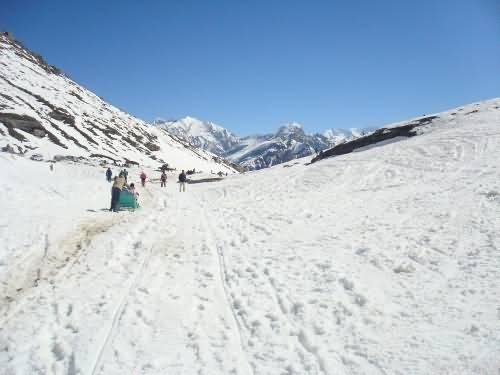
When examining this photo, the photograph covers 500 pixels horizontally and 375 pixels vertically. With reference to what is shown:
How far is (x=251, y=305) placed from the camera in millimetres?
8906

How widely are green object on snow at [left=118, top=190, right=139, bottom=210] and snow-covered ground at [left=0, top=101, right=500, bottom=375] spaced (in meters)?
1.77

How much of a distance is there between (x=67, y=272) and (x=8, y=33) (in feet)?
799

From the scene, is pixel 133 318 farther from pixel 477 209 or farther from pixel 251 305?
pixel 477 209

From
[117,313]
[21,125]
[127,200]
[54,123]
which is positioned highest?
[54,123]

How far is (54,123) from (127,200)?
106m

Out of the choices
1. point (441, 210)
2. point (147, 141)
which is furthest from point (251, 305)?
point (147, 141)

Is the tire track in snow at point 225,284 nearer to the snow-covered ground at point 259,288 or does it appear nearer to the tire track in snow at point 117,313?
the snow-covered ground at point 259,288

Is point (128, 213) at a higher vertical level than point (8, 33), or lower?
lower

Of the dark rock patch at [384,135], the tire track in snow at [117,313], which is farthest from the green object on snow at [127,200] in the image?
the dark rock patch at [384,135]

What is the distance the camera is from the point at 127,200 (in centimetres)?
2242

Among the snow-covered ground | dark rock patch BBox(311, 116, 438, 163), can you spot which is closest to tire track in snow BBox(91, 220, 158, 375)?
the snow-covered ground

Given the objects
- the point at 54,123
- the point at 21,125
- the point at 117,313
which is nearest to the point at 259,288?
the point at 117,313

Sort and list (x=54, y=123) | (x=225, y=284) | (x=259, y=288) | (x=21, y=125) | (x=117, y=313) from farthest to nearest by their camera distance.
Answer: (x=54, y=123) < (x=21, y=125) < (x=225, y=284) < (x=259, y=288) < (x=117, y=313)

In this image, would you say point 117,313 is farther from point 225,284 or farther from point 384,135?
point 384,135
